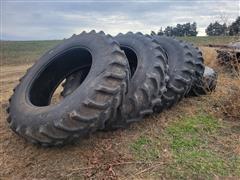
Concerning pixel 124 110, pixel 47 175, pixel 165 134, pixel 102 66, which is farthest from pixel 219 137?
pixel 47 175

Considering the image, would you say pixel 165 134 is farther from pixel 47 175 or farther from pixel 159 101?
pixel 47 175

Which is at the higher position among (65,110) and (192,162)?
(65,110)

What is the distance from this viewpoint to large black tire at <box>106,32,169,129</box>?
4.77m

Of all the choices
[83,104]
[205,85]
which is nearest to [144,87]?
[83,104]

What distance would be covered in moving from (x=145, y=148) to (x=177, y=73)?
1.77 metres

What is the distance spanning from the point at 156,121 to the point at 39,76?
1.86 meters

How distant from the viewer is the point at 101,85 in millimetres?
4320

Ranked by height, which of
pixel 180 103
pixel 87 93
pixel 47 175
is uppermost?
pixel 87 93

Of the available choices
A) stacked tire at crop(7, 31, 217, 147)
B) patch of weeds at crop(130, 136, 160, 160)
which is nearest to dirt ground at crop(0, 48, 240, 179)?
patch of weeds at crop(130, 136, 160, 160)

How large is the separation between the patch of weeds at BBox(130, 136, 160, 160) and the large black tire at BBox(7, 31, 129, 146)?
18.2 inches

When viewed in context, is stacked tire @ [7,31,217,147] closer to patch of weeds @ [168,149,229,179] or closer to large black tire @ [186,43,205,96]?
large black tire @ [186,43,205,96]

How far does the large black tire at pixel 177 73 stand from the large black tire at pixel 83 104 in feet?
3.72

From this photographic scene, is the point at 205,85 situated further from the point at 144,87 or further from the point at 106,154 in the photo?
the point at 106,154

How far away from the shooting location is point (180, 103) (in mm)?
6086
